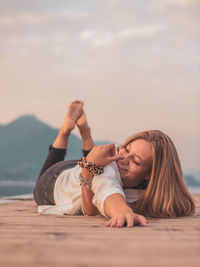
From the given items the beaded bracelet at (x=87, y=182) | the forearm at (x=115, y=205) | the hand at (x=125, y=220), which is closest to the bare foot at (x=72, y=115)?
the beaded bracelet at (x=87, y=182)

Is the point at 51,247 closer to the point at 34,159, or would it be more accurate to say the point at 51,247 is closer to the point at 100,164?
the point at 100,164

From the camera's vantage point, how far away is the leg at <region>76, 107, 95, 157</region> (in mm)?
2978

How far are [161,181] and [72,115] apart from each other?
139 cm

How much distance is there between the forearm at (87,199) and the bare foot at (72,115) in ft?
3.92

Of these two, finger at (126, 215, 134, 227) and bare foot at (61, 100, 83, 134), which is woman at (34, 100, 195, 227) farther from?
bare foot at (61, 100, 83, 134)

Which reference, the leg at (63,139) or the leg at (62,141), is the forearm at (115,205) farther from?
the leg at (63,139)

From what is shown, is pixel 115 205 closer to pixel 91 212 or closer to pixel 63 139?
pixel 91 212

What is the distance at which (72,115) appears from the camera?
9.56 ft

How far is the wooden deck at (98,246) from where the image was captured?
74cm

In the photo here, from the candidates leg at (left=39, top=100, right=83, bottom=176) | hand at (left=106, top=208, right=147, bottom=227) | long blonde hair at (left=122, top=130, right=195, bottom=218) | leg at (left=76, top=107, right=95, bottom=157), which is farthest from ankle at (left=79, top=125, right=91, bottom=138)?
hand at (left=106, top=208, right=147, bottom=227)

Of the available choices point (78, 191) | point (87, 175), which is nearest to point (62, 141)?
point (78, 191)

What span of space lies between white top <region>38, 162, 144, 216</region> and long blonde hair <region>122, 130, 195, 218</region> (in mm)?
117

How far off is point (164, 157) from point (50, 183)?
97 centimetres

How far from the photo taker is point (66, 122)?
9.38 ft
